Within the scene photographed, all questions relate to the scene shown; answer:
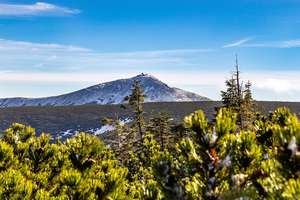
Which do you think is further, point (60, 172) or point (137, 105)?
point (137, 105)

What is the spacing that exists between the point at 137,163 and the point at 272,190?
125ft

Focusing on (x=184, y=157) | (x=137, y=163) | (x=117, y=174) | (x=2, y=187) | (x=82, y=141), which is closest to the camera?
(x=184, y=157)

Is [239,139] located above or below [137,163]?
above

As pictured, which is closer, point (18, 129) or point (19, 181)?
point (19, 181)

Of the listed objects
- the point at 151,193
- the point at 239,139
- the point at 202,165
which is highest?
the point at 239,139

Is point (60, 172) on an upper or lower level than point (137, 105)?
lower

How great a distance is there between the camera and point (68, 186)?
8023 millimetres

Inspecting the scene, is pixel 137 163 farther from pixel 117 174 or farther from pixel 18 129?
pixel 117 174

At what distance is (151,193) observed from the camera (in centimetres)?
490

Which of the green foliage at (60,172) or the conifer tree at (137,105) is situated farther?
the conifer tree at (137,105)

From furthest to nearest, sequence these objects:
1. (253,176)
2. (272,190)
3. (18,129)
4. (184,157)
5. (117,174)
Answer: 1. (18,129)
2. (117,174)
3. (184,157)
4. (253,176)
5. (272,190)

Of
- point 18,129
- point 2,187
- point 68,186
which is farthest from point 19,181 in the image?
point 18,129

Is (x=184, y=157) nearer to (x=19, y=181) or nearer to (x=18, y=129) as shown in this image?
(x=19, y=181)

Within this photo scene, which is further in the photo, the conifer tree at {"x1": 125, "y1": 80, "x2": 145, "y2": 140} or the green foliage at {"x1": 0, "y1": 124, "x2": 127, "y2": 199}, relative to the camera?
the conifer tree at {"x1": 125, "y1": 80, "x2": 145, "y2": 140}
